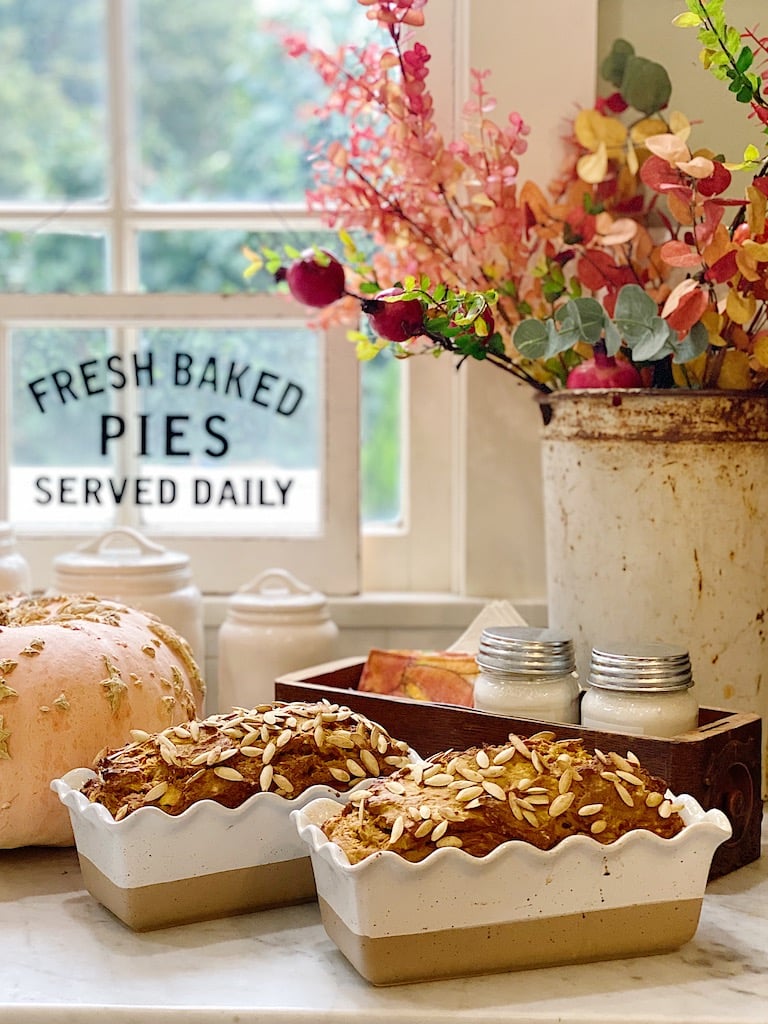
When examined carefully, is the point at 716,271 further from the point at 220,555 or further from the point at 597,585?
the point at 220,555

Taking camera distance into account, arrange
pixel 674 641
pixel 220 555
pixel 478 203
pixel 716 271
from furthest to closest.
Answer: pixel 220 555
pixel 478 203
pixel 674 641
pixel 716 271

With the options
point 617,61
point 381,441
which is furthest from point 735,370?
point 381,441

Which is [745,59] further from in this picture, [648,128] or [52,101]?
[52,101]

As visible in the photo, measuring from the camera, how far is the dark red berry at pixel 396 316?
997 millimetres

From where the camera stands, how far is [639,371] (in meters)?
1.11

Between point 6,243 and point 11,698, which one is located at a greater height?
point 6,243

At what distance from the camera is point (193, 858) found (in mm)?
819

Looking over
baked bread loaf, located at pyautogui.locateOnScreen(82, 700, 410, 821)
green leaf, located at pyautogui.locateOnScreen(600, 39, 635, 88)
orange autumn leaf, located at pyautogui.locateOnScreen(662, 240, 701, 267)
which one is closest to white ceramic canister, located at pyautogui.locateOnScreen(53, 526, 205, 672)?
baked bread loaf, located at pyautogui.locateOnScreen(82, 700, 410, 821)

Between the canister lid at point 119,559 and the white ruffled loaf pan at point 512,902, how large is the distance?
58cm

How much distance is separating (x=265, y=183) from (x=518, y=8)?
0.40 meters

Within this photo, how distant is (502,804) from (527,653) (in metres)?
0.22

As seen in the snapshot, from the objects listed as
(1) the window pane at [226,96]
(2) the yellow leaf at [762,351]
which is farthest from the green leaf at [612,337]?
(1) the window pane at [226,96]

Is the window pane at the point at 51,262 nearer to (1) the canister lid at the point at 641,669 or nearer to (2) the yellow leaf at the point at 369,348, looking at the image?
(2) the yellow leaf at the point at 369,348

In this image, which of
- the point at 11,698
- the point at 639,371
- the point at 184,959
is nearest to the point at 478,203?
the point at 639,371
